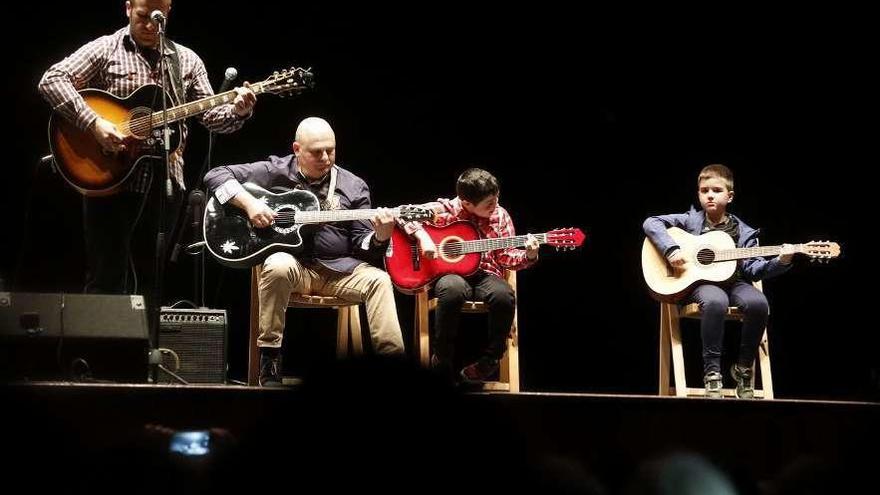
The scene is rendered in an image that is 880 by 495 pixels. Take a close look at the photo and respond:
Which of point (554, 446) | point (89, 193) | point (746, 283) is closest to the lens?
point (554, 446)

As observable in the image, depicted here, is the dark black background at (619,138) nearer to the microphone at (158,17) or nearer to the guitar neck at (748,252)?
the guitar neck at (748,252)

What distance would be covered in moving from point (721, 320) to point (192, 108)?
8.28 ft

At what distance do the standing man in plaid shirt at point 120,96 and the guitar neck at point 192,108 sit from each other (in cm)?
4

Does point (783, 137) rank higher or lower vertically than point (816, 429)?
higher

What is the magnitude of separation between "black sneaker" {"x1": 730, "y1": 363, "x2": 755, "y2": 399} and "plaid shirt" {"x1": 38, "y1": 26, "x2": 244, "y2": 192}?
8.22 feet

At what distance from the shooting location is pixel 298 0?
18.0ft

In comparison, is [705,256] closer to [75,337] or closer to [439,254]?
[439,254]

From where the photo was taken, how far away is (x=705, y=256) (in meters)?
4.64

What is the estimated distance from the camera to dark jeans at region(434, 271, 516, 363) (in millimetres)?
4281

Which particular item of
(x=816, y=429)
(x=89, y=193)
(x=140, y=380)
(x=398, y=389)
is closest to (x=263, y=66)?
(x=89, y=193)

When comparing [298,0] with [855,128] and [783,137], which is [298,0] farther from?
[855,128]

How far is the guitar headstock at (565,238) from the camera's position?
4633 mm

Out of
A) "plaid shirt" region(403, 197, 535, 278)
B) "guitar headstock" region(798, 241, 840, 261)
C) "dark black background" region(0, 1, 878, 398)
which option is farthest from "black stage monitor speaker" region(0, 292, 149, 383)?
"guitar headstock" region(798, 241, 840, 261)

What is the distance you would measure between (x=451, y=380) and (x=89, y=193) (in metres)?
3.32
